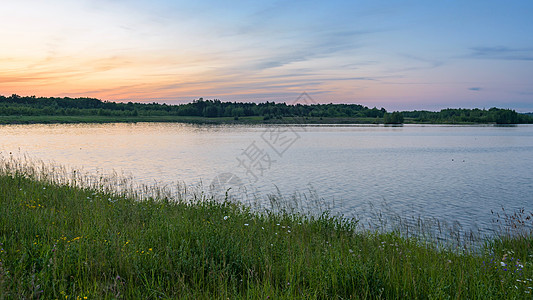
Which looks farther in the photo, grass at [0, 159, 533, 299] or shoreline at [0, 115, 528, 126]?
shoreline at [0, 115, 528, 126]

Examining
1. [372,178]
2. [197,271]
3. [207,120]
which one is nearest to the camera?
[197,271]

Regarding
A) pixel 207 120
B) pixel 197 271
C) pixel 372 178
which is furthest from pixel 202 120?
pixel 197 271

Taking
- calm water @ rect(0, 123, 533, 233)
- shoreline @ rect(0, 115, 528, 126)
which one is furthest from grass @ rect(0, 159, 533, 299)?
shoreline @ rect(0, 115, 528, 126)

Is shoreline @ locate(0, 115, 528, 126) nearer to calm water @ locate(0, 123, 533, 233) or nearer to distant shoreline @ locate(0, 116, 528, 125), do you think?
distant shoreline @ locate(0, 116, 528, 125)

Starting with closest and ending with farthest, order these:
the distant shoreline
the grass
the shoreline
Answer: the grass < the distant shoreline < the shoreline

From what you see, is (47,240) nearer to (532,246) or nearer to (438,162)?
(532,246)

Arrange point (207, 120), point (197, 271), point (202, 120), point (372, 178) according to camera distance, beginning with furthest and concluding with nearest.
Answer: point (202, 120) → point (207, 120) → point (372, 178) → point (197, 271)

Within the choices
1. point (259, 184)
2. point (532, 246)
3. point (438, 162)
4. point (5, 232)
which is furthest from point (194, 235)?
point (438, 162)

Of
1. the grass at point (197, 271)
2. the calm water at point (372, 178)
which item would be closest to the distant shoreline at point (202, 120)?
the calm water at point (372, 178)

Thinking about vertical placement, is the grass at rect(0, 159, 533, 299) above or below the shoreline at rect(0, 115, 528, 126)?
below

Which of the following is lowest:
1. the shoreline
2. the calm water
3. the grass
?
the calm water

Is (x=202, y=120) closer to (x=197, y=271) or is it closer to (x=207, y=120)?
(x=207, y=120)

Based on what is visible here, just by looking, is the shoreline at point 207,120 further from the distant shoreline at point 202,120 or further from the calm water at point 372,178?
the calm water at point 372,178

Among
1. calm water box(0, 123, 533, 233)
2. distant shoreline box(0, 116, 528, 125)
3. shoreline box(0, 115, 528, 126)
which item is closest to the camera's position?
calm water box(0, 123, 533, 233)
